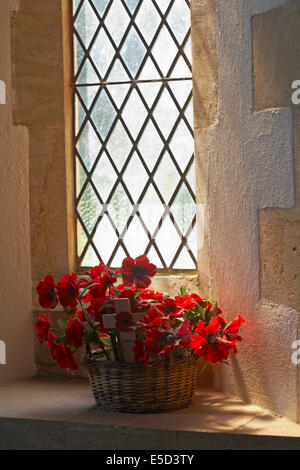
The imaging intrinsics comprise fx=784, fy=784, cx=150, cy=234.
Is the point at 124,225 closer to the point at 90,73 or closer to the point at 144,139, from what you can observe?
the point at 144,139

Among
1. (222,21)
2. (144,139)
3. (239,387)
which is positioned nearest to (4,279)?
(144,139)

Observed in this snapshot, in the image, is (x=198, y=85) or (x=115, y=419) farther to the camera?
(x=198, y=85)

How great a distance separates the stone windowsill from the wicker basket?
0.04 meters

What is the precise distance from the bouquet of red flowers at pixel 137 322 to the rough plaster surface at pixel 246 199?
9 cm

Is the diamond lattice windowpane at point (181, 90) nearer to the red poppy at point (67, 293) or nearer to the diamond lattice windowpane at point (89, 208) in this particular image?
the diamond lattice windowpane at point (89, 208)

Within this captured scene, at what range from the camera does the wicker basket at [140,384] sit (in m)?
2.56

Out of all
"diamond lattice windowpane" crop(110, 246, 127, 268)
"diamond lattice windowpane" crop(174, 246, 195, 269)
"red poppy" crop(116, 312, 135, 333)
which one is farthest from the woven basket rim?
"diamond lattice windowpane" crop(110, 246, 127, 268)

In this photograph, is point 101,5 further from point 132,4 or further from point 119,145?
point 119,145

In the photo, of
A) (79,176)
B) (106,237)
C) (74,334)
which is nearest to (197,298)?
(74,334)

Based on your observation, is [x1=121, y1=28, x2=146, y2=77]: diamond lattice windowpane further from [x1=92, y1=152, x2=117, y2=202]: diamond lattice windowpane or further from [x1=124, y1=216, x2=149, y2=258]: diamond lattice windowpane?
[x1=124, y1=216, x2=149, y2=258]: diamond lattice windowpane

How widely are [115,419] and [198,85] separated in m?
1.27

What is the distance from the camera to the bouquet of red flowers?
101 inches

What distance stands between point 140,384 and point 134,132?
3.58 feet

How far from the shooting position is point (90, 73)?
3.25 meters
